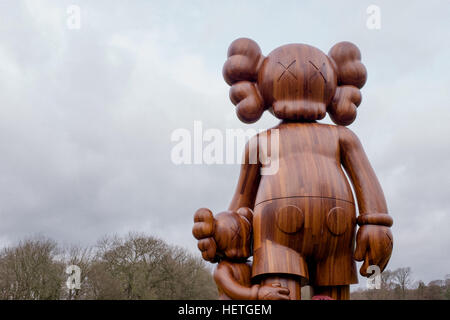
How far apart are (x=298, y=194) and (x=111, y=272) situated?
46.4 ft

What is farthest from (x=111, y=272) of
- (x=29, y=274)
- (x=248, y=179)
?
(x=248, y=179)

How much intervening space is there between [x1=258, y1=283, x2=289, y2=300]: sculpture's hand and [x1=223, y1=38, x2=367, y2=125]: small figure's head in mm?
984

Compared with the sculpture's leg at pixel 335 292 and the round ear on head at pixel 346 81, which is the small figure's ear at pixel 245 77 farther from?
the sculpture's leg at pixel 335 292

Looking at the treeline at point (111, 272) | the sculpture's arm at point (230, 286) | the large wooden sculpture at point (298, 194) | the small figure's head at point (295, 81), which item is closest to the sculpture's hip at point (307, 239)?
the large wooden sculpture at point (298, 194)

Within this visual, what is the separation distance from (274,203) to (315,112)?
2.06 feet

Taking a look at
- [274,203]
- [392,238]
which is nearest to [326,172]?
[274,203]

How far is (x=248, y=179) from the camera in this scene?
2777 mm

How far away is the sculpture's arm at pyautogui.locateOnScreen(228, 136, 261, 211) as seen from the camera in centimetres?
275

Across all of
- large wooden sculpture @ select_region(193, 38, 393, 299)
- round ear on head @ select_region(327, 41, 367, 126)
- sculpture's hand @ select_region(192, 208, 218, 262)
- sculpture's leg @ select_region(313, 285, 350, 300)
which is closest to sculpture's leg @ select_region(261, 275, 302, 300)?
large wooden sculpture @ select_region(193, 38, 393, 299)

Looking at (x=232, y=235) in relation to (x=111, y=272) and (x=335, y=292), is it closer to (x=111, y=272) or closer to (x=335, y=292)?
(x=335, y=292)

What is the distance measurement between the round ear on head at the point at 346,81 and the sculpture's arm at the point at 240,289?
44.1 inches

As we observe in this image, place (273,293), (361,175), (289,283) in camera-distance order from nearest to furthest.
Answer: (273,293)
(289,283)
(361,175)

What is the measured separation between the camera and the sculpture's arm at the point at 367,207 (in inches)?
94.3
